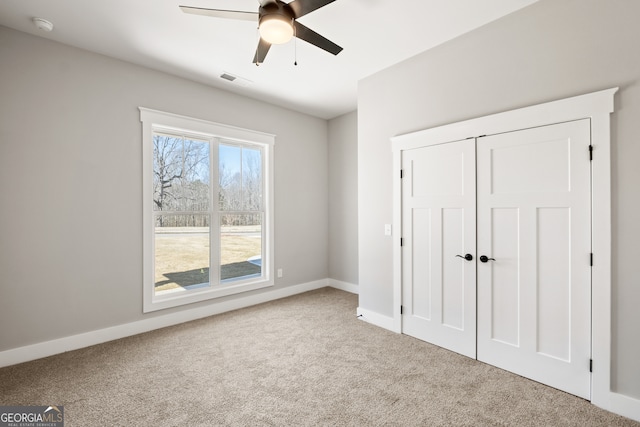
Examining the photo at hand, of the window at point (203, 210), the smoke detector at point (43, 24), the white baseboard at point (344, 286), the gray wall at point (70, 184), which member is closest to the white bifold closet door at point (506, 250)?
the white baseboard at point (344, 286)

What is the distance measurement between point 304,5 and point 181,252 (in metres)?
3.23

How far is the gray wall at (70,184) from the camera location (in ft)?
8.89

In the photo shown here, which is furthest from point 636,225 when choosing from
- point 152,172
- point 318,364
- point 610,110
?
point 152,172

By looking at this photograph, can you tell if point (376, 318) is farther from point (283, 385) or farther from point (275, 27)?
point (275, 27)

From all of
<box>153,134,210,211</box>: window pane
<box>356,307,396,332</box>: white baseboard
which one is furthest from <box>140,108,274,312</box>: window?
<box>356,307,396,332</box>: white baseboard

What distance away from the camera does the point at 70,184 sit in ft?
9.78

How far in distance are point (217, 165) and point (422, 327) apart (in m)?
3.36

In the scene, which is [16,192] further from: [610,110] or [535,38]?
[610,110]

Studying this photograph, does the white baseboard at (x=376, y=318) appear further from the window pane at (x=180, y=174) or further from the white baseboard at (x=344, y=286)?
the window pane at (x=180, y=174)

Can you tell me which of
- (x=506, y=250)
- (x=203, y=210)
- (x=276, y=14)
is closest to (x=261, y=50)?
(x=276, y=14)

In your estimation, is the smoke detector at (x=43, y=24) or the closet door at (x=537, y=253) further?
the smoke detector at (x=43, y=24)

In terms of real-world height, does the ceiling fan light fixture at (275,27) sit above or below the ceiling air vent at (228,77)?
below

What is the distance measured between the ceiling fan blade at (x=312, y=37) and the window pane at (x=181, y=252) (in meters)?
2.72

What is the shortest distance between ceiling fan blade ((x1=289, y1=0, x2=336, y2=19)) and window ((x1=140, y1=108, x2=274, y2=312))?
2344 millimetres
